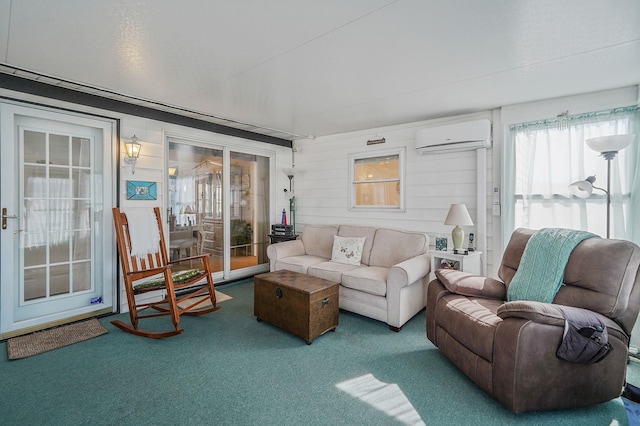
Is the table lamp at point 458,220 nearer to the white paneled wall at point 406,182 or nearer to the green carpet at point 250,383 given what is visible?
the white paneled wall at point 406,182

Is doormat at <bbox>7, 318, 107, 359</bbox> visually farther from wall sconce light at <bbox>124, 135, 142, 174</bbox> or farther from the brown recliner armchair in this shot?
the brown recliner armchair

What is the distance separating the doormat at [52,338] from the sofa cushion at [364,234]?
9.76 feet

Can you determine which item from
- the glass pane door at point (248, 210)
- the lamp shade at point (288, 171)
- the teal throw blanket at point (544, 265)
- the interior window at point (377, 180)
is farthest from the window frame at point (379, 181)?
the teal throw blanket at point (544, 265)

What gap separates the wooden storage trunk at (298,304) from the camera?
2.73 meters

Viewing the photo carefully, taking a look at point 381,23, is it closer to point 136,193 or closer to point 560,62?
point 560,62

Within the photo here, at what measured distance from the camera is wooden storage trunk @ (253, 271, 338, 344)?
107 inches

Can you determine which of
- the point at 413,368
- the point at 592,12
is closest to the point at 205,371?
the point at 413,368

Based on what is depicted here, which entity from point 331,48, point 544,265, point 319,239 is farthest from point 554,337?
point 319,239

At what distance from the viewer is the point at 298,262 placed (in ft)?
13.2

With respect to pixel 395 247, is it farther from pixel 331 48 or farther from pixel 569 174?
pixel 331 48

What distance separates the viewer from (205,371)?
227 centimetres

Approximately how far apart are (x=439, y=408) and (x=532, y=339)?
27.9 inches

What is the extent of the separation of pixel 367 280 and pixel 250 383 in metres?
1.55

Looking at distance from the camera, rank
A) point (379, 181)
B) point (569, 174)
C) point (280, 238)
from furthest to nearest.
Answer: point (280, 238) < point (379, 181) < point (569, 174)
